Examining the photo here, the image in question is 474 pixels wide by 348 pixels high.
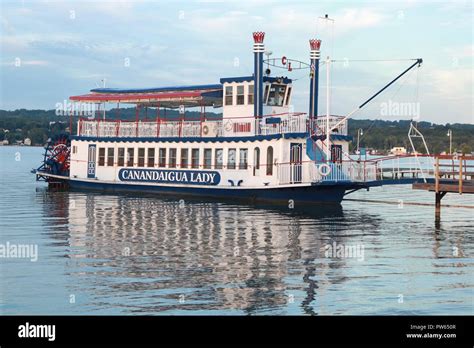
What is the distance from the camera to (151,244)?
2566cm

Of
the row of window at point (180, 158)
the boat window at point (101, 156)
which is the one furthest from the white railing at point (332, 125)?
the boat window at point (101, 156)

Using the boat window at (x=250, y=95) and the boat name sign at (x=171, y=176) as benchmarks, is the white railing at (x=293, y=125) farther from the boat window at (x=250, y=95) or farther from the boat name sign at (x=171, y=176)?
the boat name sign at (x=171, y=176)

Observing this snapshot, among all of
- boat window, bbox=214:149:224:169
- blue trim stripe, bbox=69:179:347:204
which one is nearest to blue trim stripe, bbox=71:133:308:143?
boat window, bbox=214:149:224:169

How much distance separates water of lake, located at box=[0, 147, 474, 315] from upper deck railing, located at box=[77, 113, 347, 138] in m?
4.88

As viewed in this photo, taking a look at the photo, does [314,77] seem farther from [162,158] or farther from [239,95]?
[162,158]

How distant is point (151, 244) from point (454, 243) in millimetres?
11312

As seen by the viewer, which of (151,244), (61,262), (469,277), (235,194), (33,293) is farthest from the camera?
(235,194)

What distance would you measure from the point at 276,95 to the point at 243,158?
4822 millimetres

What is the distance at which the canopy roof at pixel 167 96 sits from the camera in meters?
44.8

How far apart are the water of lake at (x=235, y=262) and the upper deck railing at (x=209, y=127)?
16.0 ft

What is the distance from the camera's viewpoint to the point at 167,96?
45812 millimetres
